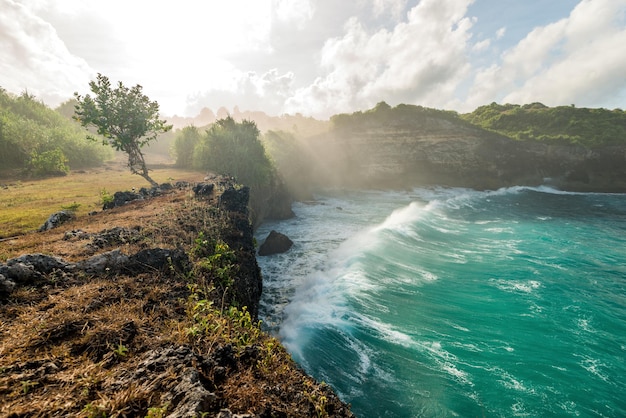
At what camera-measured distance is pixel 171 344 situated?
5477mm

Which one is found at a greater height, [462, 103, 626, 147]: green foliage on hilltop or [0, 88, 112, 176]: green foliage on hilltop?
[462, 103, 626, 147]: green foliage on hilltop

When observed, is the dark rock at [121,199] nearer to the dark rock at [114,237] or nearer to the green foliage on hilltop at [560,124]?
the dark rock at [114,237]

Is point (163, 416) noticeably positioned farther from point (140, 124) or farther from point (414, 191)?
point (414, 191)

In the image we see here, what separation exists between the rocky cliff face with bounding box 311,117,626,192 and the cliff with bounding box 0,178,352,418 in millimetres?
69305

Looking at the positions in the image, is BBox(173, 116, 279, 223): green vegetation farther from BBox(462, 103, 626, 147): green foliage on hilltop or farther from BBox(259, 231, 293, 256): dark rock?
BBox(462, 103, 626, 147): green foliage on hilltop

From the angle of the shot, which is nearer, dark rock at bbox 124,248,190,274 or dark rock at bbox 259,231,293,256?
dark rock at bbox 124,248,190,274

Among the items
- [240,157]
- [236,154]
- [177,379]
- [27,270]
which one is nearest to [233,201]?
[27,270]

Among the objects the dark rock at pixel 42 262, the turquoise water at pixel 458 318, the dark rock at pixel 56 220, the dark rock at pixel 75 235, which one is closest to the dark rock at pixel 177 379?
the dark rock at pixel 42 262

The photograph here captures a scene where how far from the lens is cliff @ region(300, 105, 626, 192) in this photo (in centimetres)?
6556

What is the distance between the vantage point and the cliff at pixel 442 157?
65562mm

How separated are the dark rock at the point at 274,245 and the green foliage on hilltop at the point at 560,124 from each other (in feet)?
267

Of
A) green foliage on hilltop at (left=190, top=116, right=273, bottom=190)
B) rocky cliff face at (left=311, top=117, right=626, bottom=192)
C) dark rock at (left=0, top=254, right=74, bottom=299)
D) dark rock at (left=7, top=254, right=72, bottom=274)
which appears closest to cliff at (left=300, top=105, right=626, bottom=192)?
rocky cliff face at (left=311, top=117, right=626, bottom=192)

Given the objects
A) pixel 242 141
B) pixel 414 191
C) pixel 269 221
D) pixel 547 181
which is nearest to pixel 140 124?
pixel 242 141

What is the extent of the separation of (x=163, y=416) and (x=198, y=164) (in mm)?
45412
